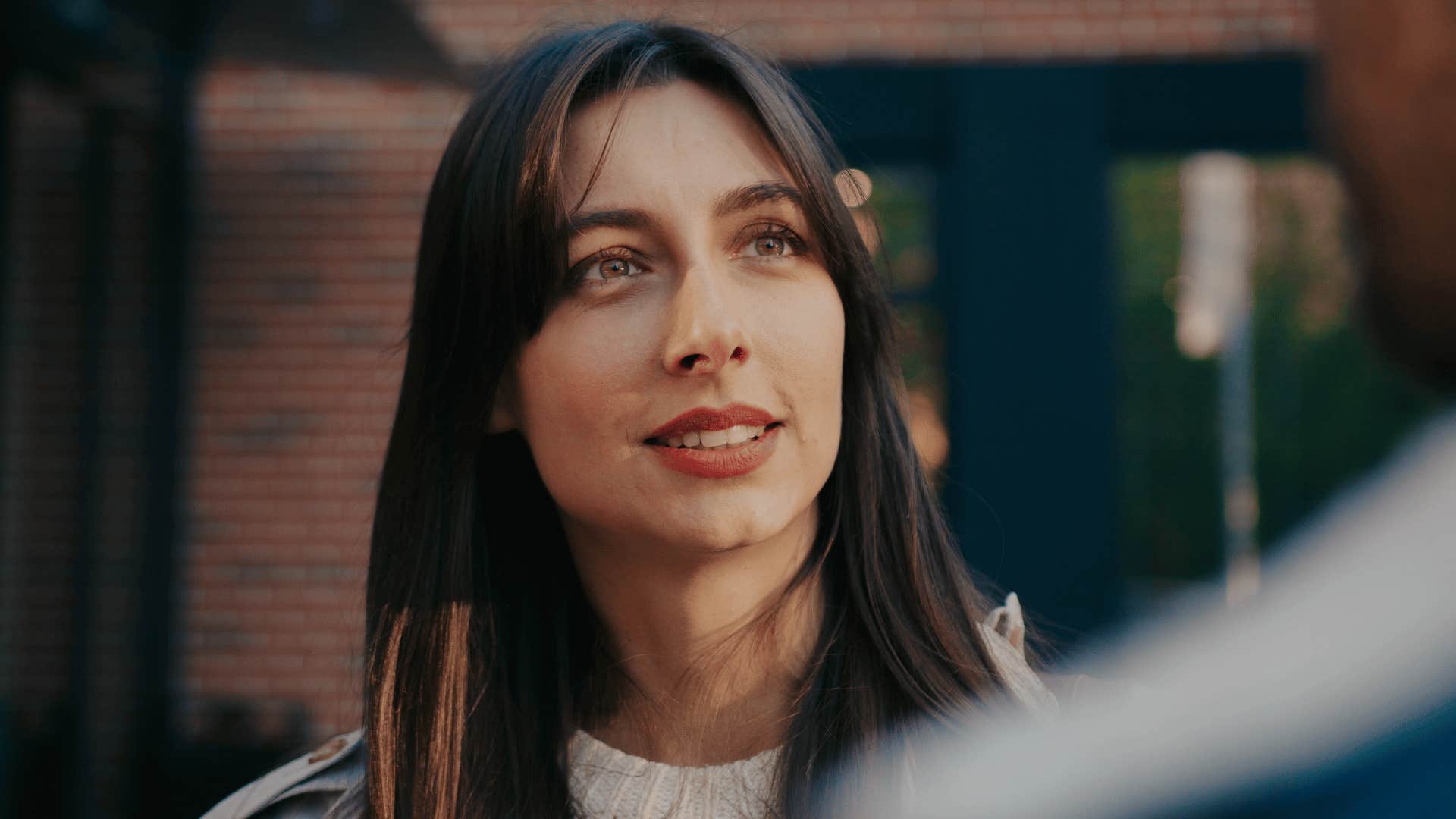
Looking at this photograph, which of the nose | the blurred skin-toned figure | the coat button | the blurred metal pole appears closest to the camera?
the blurred skin-toned figure

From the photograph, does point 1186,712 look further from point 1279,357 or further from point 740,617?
point 1279,357

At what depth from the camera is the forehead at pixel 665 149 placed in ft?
5.32

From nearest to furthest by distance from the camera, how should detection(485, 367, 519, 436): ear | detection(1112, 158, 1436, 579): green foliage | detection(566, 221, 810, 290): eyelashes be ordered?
detection(566, 221, 810, 290): eyelashes, detection(485, 367, 519, 436): ear, detection(1112, 158, 1436, 579): green foliage

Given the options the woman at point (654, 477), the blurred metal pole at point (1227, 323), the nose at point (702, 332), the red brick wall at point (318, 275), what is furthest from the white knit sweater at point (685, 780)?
the blurred metal pole at point (1227, 323)

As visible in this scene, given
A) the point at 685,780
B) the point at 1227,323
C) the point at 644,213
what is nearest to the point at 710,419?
the point at 644,213

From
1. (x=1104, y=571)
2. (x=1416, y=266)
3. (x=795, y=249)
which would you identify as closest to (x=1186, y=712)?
(x=1416, y=266)

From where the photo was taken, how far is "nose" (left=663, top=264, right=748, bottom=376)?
154 centimetres

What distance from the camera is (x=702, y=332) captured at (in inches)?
60.5

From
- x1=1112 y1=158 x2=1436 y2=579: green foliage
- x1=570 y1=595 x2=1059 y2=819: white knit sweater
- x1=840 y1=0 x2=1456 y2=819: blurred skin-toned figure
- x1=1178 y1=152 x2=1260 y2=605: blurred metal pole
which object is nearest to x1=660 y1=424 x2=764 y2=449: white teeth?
x1=570 y1=595 x2=1059 y2=819: white knit sweater

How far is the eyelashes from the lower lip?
24 cm

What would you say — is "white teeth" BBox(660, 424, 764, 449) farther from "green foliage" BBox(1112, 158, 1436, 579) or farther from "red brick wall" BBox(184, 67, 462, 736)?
"green foliage" BBox(1112, 158, 1436, 579)

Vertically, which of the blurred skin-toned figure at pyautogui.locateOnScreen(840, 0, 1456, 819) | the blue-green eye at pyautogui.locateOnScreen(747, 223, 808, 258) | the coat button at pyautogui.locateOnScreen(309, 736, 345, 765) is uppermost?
the blue-green eye at pyautogui.locateOnScreen(747, 223, 808, 258)

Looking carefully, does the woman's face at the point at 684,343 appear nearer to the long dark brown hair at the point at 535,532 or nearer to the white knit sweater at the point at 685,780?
the long dark brown hair at the point at 535,532

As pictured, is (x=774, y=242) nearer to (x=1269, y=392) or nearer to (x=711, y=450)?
(x=711, y=450)
